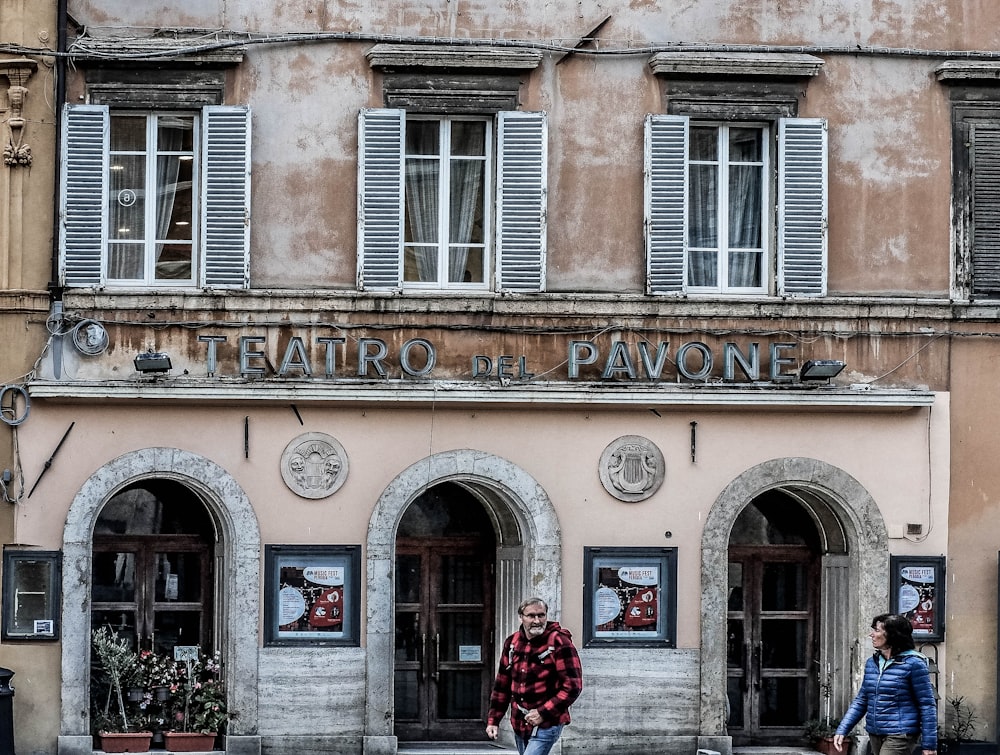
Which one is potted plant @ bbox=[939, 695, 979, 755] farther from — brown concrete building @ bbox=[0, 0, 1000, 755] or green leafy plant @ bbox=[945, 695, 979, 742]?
brown concrete building @ bbox=[0, 0, 1000, 755]

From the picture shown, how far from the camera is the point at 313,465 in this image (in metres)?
17.7

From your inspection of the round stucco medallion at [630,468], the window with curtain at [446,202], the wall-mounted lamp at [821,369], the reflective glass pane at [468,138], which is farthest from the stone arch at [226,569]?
the wall-mounted lamp at [821,369]

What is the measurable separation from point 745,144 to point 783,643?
200 inches

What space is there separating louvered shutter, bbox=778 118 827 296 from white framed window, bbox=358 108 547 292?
237 cm

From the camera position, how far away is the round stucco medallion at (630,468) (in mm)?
18094

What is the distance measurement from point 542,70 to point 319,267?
2.88m

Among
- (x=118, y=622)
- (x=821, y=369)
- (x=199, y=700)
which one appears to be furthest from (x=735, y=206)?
(x=118, y=622)

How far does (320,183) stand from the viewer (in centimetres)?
1788

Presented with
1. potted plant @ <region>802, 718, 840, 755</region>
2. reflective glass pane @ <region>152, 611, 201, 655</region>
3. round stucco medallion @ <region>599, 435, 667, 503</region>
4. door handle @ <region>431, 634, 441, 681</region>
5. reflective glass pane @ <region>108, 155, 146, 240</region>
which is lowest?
potted plant @ <region>802, 718, 840, 755</region>

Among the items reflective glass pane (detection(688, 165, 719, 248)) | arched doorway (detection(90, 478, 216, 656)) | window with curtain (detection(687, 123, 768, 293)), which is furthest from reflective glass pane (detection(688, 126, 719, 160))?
arched doorway (detection(90, 478, 216, 656))

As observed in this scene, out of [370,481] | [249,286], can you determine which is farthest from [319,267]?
[370,481]

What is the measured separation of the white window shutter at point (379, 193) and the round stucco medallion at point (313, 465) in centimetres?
154

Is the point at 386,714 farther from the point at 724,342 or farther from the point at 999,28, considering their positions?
the point at 999,28

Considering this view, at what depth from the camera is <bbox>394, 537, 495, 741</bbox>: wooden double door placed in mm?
18672
